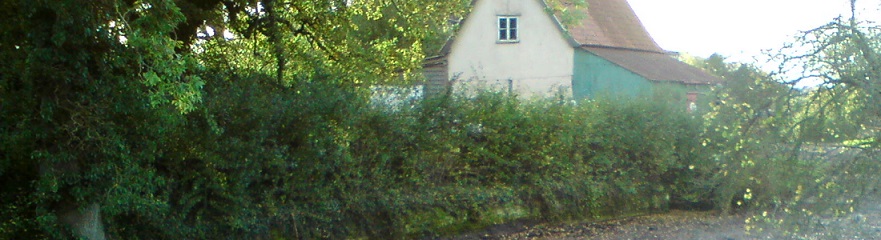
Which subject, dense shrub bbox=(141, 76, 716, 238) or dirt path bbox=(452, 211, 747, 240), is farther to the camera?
dirt path bbox=(452, 211, 747, 240)

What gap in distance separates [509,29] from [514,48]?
0.73 m

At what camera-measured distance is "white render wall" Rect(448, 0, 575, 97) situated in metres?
31.5

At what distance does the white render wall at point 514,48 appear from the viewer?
31516 millimetres

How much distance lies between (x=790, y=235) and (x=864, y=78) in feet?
7.60

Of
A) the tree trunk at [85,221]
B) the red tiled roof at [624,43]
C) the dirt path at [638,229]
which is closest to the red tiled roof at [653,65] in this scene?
the red tiled roof at [624,43]

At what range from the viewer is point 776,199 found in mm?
9297

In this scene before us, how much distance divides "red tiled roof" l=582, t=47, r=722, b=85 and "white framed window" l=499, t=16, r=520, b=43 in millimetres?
2592

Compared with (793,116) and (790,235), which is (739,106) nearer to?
(793,116)

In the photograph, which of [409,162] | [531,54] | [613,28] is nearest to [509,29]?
[531,54]

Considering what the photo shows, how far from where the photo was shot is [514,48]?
105 ft

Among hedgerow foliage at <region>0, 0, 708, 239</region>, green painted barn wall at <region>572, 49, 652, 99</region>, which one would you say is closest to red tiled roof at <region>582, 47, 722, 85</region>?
green painted barn wall at <region>572, 49, 652, 99</region>

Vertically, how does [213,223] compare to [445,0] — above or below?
below

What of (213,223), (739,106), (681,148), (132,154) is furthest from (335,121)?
(681,148)

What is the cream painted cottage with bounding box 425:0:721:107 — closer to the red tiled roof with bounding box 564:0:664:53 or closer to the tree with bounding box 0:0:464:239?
the red tiled roof with bounding box 564:0:664:53
